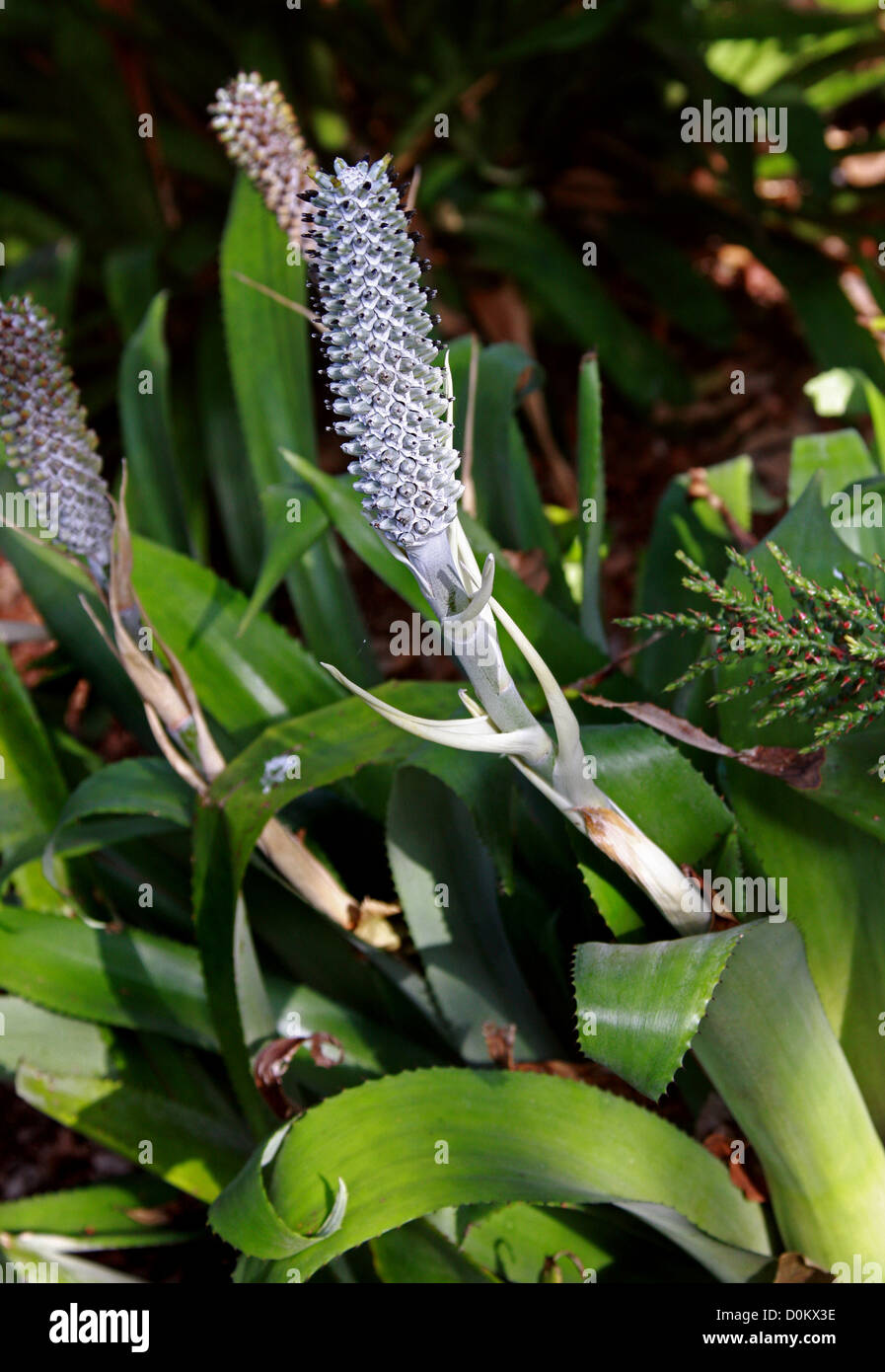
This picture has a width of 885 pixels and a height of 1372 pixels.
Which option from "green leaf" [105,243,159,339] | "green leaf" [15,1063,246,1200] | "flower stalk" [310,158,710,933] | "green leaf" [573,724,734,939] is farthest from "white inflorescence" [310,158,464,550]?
"green leaf" [105,243,159,339]

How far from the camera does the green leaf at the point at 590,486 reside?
4.19ft

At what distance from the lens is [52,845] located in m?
1.21

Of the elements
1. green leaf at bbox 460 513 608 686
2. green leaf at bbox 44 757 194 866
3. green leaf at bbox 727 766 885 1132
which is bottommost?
green leaf at bbox 727 766 885 1132

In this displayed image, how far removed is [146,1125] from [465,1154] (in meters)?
0.48

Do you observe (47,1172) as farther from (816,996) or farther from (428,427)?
(428,427)

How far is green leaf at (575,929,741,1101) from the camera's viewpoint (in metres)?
0.82

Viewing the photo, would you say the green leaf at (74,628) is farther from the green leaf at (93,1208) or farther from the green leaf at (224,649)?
the green leaf at (93,1208)

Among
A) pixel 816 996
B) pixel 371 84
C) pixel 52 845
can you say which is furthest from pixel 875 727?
pixel 371 84

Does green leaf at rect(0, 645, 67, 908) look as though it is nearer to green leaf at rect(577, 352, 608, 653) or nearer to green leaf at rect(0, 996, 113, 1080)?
green leaf at rect(0, 996, 113, 1080)

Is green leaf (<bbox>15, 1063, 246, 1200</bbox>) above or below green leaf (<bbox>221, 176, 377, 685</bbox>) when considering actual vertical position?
below

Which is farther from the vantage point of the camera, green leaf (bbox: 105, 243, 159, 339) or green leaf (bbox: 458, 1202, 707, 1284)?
green leaf (bbox: 105, 243, 159, 339)

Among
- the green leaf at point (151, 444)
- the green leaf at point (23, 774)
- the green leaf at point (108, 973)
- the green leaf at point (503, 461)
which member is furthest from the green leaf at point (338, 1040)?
the green leaf at point (151, 444)

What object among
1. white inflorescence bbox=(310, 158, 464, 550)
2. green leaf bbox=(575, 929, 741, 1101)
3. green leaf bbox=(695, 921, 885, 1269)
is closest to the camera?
white inflorescence bbox=(310, 158, 464, 550)

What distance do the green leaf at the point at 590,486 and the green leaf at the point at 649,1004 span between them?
19.3 inches
